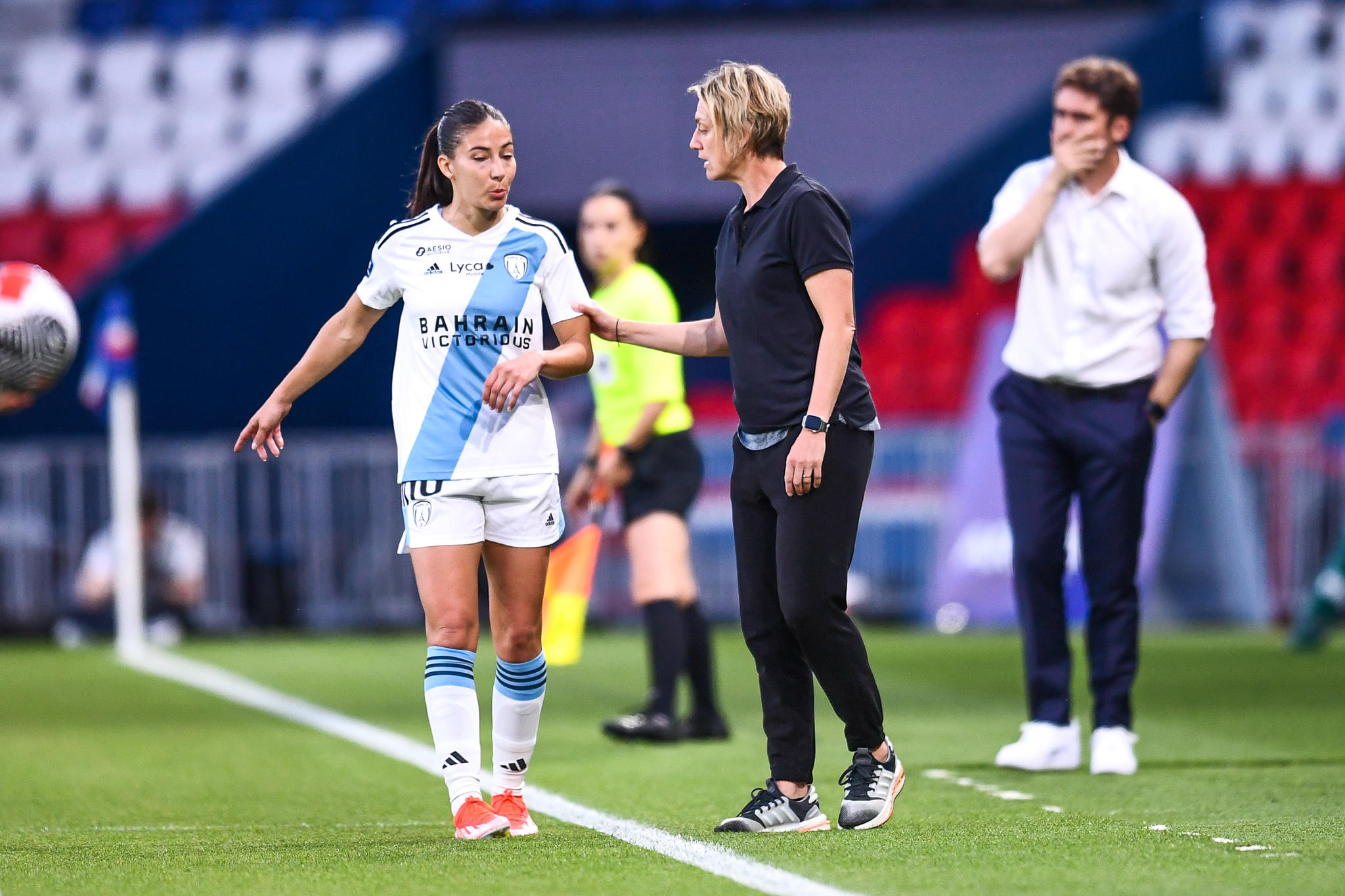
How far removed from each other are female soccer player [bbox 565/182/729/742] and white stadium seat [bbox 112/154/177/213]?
1193 cm

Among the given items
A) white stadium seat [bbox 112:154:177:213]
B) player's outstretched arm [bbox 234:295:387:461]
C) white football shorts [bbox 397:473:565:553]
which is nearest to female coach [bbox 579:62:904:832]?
white football shorts [bbox 397:473:565:553]

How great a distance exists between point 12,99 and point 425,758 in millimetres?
15032

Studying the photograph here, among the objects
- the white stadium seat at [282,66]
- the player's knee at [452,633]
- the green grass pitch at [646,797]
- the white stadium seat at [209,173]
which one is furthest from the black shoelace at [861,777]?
the white stadium seat at [282,66]

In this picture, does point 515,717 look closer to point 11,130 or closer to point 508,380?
point 508,380

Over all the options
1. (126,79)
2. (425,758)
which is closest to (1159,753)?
(425,758)

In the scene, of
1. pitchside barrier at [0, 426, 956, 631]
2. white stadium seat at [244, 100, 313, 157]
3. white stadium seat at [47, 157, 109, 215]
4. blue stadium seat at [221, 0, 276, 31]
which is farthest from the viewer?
blue stadium seat at [221, 0, 276, 31]

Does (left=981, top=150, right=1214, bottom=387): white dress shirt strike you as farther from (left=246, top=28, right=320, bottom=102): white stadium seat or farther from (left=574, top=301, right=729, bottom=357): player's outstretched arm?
(left=246, top=28, right=320, bottom=102): white stadium seat

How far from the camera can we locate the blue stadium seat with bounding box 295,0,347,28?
20312 mm

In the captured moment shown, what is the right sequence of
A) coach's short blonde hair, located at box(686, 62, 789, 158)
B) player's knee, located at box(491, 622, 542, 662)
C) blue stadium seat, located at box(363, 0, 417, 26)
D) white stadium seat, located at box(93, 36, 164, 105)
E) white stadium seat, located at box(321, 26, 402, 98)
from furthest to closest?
blue stadium seat, located at box(363, 0, 417, 26) → white stadium seat, located at box(93, 36, 164, 105) → white stadium seat, located at box(321, 26, 402, 98) → player's knee, located at box(491, 622, 542, 662) → coach's short blonde hair, located at box(686, 62, 789, 158)

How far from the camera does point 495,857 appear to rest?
4.62m

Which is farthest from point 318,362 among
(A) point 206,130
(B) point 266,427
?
(A) point 206,130

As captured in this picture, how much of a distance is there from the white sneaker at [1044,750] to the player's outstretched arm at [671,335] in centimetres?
198

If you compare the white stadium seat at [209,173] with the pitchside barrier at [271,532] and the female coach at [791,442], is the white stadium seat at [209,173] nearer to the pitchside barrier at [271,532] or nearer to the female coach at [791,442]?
the pitchside barrier at [271,532]

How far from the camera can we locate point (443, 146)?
5.11m
